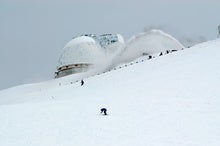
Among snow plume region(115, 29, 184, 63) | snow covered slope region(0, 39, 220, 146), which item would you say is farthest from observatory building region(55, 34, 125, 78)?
snow covered slope region(0, 39, 220, 146)

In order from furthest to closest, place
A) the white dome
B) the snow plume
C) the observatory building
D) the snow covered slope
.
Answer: the white dome < the observatory building < the snow plume < the snow covered slope

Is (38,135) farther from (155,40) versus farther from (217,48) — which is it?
(155,40)

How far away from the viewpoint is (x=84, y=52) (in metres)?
58.2

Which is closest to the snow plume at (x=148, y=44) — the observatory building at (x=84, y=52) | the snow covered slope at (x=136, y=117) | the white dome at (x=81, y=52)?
the observatory building at (x=84, y=52)

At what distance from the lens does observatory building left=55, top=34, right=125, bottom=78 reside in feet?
187

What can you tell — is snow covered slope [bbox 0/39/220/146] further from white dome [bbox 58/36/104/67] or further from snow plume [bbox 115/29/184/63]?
white dome [bbox 58/36/104/67]

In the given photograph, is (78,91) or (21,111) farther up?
(78,91)

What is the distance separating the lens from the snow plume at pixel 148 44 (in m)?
46.0

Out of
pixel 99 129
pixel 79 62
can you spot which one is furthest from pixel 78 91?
pixel 79 62

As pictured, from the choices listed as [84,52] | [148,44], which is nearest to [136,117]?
[148,44]

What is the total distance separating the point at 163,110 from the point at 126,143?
4.54 m

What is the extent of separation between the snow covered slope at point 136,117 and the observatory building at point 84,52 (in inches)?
1249

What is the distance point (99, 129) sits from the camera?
14.0m

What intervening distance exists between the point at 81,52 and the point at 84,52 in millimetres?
372
